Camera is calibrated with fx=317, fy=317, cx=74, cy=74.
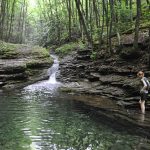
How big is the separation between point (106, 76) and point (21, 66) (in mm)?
7011

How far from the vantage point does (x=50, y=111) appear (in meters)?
14.8

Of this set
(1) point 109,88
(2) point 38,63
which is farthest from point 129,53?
(2) point 38,63

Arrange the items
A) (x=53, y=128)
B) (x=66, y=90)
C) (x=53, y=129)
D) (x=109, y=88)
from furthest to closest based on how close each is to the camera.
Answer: (x=66, y=90)
(x=109, y=88)
(x=53, y=128)
(x=53, y=129)

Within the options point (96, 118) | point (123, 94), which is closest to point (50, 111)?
point (96, 118)

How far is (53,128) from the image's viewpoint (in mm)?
11648

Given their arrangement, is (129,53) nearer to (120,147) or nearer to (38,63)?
(38,63)

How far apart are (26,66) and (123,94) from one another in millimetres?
10908

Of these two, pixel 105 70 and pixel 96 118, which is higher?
pixel 105 70

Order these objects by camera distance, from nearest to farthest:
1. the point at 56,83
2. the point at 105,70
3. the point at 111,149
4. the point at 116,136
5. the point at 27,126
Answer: the point at 111,149 < the point at 116,136 < the point at 27,126 < the point at 105,70 < the point at 56,83

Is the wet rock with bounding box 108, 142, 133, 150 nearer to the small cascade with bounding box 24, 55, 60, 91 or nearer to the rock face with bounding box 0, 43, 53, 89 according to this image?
the small cascade with bounding box 24, 55, 60, 91

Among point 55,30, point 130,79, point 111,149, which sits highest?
point 55,30

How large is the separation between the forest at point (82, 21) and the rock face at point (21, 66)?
193 inches

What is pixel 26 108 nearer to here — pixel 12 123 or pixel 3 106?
pixel 3 106

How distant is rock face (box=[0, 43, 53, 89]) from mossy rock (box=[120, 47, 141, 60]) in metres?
7.72
